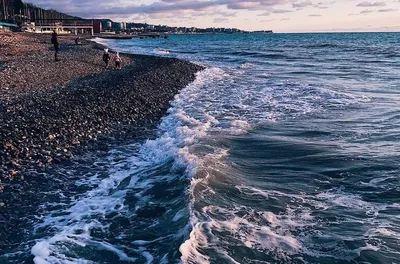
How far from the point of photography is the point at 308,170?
9328mm

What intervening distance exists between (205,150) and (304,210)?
12.9 ft

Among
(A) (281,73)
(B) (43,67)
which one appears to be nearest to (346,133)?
(B) (43,67)

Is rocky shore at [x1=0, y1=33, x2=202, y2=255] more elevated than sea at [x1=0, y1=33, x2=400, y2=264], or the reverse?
rocky shore at [x1=0, y1=33, x2=202, y2=255]

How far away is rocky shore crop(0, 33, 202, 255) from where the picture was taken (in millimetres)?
8148

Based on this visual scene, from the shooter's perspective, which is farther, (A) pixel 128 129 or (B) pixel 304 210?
(A) pixel 128 129

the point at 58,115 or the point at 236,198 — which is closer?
the point at 236,198

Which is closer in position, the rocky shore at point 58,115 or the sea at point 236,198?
the sea at point 236,198

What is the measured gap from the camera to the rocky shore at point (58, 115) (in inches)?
321

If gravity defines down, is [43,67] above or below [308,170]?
above

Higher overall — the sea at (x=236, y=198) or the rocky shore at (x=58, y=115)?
the rocky shore at (x=58, y=115)

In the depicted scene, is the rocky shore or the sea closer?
the sea

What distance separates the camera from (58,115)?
12.1 meters

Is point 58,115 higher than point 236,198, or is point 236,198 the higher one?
point 58,115

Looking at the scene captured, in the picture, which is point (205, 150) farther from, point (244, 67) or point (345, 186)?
point (244, 67)
